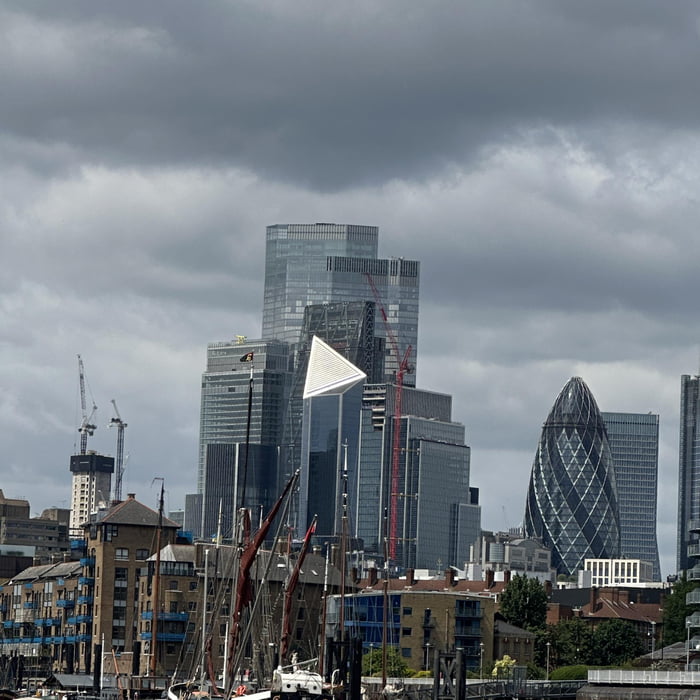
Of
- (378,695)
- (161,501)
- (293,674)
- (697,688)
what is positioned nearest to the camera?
(293,674)

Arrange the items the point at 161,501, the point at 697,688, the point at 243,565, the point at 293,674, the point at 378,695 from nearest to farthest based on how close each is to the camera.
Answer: the point at 293,674
the point at 697,688
the point at 243,565
the point at 378,695
the point at 161,501

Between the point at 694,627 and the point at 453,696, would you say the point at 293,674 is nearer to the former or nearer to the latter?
the point at 453,696

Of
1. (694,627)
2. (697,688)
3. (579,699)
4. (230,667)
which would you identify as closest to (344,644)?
(230,667)

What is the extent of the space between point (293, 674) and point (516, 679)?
47758 mm

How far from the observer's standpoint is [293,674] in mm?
128375

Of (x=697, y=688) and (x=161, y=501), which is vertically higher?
(x=161, y=501)

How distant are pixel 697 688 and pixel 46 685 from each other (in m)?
75.1

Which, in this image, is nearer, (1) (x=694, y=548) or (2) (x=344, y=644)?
(2) (x=344, y=644)

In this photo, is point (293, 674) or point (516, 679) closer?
point (293, 674)

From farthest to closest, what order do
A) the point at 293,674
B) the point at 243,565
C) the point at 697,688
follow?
1. the point at 243,565
2. the point at 697,688
3. the point at 293,674

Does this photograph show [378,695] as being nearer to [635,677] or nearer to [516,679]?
[516,679]

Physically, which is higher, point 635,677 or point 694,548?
point 694,548

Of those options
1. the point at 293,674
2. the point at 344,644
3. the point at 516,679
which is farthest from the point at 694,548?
the point at 293,674

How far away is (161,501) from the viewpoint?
7333 inches
